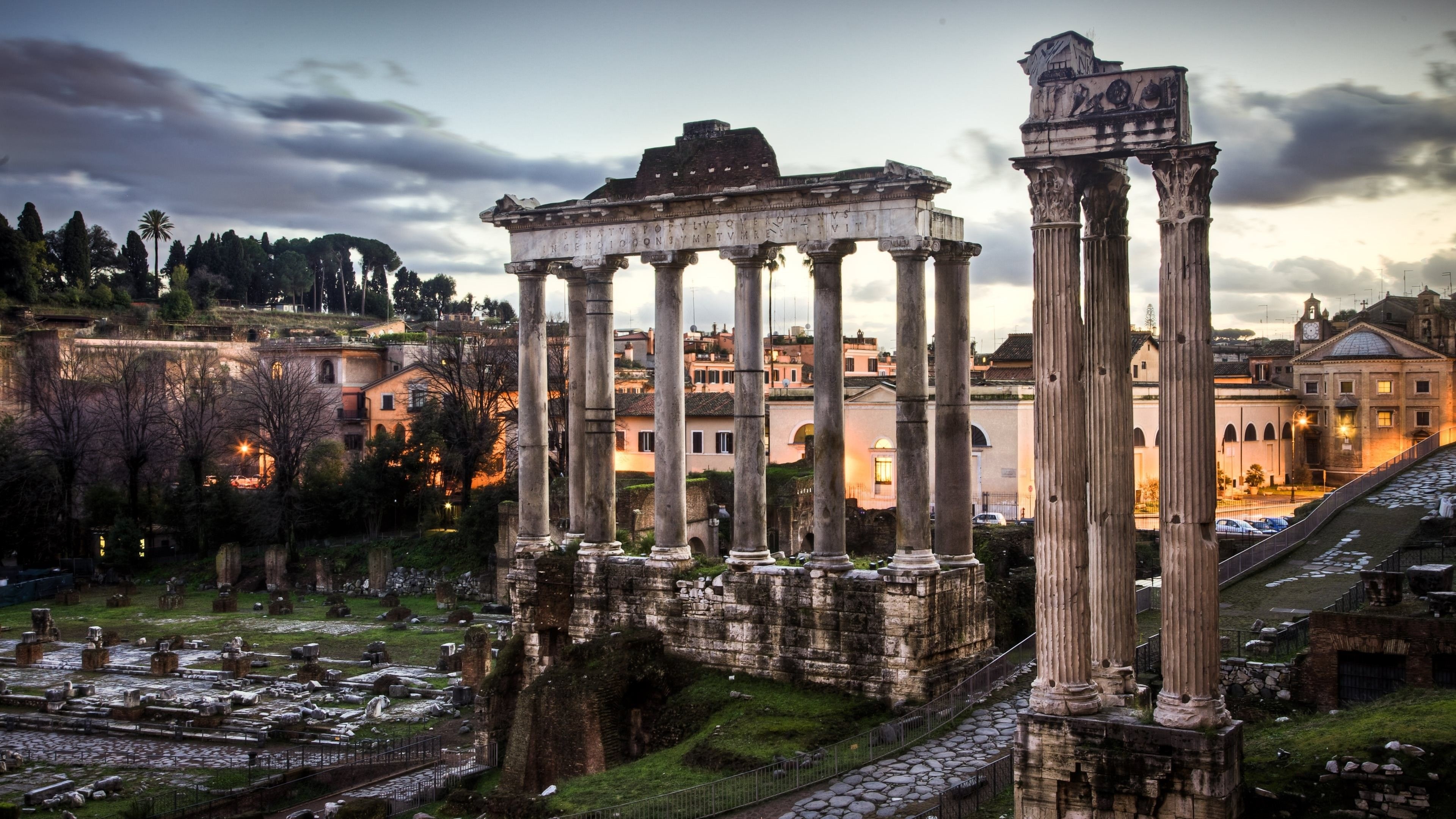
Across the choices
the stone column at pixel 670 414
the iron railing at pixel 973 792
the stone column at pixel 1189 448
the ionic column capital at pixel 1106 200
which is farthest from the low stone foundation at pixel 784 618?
the ionic column capital at pixel 1106 200

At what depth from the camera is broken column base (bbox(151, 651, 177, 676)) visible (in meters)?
33.3

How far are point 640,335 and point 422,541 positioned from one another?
36.0 meters

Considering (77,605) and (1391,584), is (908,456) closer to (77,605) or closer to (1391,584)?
(1391,584)

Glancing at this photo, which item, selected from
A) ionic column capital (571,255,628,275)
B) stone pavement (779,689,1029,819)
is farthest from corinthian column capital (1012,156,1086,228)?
ionic column capital (571,255,628,275)

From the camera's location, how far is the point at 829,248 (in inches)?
810

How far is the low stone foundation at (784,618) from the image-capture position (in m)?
19.6

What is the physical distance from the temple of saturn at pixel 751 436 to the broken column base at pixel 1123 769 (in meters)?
6.19

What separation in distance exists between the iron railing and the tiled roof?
3190 cm

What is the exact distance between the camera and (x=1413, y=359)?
52781 millimetres

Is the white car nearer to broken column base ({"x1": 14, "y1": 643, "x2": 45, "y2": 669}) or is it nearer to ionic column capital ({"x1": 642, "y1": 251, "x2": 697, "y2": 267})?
ionic column capital ({"x1": 642, "y1": 251, "x2": 697, "y2": 267})

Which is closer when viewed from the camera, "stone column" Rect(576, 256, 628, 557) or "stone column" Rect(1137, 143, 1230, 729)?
"stone column" Rect(1137, 143, 1230, 729)

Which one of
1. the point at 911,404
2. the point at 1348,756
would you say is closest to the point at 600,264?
the point at 911,404

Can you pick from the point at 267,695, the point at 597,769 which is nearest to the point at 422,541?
the point at 267,695

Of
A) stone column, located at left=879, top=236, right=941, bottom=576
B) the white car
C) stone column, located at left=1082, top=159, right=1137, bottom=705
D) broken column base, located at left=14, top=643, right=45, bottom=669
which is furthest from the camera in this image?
broken column base, located at left=14, top=643, right=45, bottom=669
